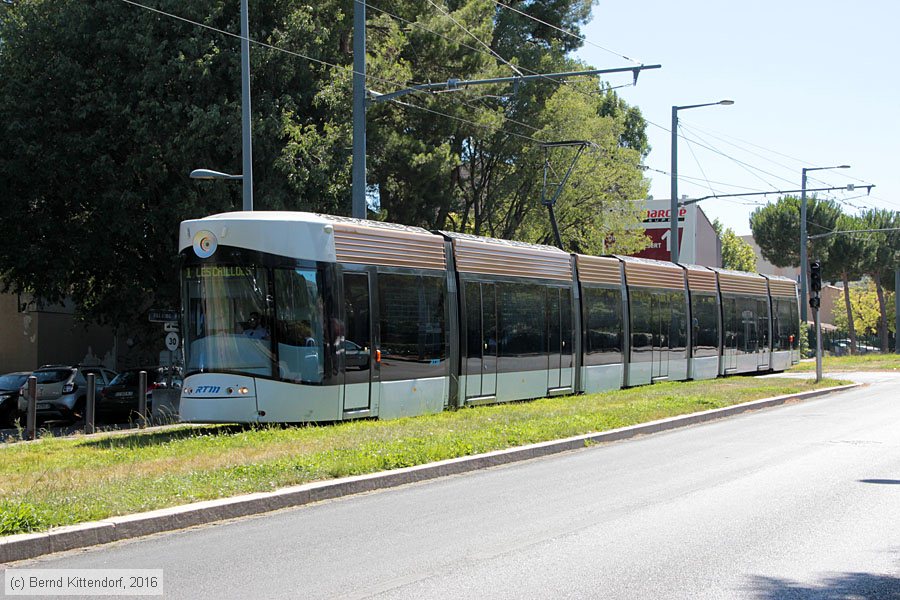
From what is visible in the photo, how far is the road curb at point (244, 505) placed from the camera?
7.68m

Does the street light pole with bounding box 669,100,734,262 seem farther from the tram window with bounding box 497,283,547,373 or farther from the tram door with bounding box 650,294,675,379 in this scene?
the tram window with bounding box 497,283,547,373

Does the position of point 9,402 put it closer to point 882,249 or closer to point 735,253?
point 882,249

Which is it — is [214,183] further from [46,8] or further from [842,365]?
[842,365]

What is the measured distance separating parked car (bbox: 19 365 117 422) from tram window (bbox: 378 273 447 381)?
34.8ft

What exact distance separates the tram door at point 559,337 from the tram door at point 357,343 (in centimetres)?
647

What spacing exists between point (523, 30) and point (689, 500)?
34.3 m

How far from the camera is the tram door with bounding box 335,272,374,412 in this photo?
16312 millimetres

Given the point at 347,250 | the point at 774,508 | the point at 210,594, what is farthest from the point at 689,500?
the point at 347,250

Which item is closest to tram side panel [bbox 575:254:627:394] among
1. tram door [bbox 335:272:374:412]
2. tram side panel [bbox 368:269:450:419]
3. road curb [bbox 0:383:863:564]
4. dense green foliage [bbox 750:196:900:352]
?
tram side panel [bbox 368:269:450:419]

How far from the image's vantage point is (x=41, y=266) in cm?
2855

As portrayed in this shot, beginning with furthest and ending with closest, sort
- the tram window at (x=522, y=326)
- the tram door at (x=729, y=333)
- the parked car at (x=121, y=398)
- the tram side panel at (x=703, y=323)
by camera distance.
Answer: the tram door at (x=729, y=333), the tram side panel at (x=703, y=323), the parked car at (x=121, y=398), the tram window at (x=522, y=326)

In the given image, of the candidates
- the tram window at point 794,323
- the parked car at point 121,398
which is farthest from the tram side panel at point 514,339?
the tram window at point 794,323

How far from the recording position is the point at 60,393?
25.5 m

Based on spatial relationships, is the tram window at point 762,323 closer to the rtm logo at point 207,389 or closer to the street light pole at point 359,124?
the street light pole at point 359,124
